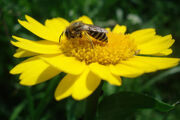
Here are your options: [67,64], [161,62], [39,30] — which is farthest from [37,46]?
[161,62]

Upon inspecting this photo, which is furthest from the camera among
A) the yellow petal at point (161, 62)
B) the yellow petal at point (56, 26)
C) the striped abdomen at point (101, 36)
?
the yellow petal at point (56, 26)

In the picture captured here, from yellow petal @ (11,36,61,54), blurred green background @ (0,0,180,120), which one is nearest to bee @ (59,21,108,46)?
yellow petal @ (11,36,61,54)

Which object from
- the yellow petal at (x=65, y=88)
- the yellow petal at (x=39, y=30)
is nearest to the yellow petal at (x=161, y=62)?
the yellow petal at (x=65, y=88)

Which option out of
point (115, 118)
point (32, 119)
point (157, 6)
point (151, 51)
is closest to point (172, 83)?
point (157, 6)

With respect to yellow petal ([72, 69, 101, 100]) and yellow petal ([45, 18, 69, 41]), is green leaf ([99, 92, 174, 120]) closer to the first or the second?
yellow petal ([72, 69, 101, 100])

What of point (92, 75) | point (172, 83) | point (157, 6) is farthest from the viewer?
point (157, 6)

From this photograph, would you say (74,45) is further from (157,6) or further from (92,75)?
(157,6)

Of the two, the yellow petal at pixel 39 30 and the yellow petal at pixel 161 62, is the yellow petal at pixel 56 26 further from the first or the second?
the yellow petal at pixel 161 62
